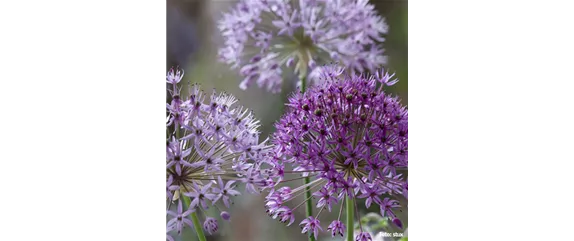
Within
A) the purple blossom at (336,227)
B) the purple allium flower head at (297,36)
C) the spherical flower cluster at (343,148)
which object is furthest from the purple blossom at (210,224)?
the purple allium flower head at (297,36)

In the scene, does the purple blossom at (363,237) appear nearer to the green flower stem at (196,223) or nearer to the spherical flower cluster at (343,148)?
the spherical flower cluster at (343,148)

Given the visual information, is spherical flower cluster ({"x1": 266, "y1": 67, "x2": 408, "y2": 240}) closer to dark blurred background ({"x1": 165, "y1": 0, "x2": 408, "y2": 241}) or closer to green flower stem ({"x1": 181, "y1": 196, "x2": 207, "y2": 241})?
dark blurred background ({"x1": 165, "y1": 0, "x2": 408, "y2": 241})

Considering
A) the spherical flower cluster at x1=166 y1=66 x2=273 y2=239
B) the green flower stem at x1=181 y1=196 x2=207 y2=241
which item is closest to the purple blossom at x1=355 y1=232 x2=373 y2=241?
the spherical flower cluster at x1=166 y1=66 x2=273 y2=239

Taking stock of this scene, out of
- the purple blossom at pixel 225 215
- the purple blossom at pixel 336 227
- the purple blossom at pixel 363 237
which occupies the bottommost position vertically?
the purple blossom at pixel 363 237

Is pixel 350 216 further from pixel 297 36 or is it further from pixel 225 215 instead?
pixel 297 36

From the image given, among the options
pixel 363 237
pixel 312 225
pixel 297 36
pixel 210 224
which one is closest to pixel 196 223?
A: pixel 210 224
